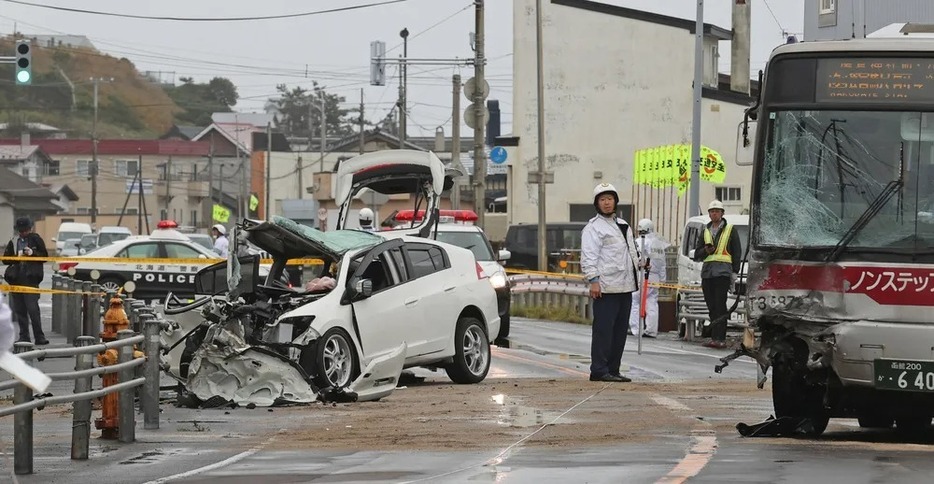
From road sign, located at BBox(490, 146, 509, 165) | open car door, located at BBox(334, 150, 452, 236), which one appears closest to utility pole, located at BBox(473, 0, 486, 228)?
road sign, located at BBox(490, 146, 509, 165)

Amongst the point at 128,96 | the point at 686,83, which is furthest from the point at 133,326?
the point at 128,96

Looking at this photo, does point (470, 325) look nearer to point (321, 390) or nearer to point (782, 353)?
point (321, 390)

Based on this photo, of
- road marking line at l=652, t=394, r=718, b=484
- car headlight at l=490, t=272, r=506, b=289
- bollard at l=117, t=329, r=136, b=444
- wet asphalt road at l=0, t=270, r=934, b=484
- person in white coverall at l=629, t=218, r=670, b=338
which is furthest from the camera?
person in white coverall at l=629, t=218, r=670, b=338

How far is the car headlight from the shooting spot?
24.2 m

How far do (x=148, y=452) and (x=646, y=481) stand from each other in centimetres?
394

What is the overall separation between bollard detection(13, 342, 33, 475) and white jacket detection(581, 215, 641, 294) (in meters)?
8.01

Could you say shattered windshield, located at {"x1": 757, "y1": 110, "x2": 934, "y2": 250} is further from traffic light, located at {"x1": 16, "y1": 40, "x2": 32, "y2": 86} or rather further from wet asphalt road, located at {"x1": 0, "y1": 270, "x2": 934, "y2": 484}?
traffic light, located at {"x1": 16, "y1": 40, "x2": 32, "y2": 86}

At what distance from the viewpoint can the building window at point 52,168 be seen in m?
122

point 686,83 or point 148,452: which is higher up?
point 686,83

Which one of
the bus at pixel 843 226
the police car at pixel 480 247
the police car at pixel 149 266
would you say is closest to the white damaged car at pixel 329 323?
the bus at pixel 843 226

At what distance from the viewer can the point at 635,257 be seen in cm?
1756

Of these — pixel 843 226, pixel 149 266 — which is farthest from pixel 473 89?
pixel 843 226

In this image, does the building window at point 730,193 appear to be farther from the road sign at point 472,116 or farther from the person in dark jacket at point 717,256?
the person in dark jacket at point 717,256

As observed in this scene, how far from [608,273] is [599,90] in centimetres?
4575
